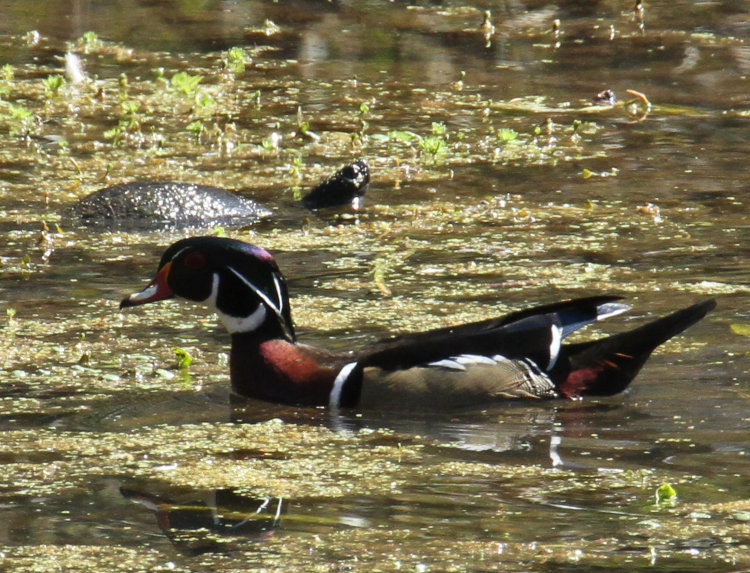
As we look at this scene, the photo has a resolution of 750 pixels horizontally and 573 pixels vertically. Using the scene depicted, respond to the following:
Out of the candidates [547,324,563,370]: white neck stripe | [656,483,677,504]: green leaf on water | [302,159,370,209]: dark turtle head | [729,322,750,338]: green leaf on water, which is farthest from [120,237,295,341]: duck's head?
[302,159,370,209]: dark turtle head

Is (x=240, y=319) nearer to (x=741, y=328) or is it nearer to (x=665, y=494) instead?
(x=741, y=328)

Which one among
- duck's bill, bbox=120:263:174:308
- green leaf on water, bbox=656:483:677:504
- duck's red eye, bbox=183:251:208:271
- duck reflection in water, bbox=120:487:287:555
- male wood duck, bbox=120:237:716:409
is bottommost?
duck reflection in water, bbox=120:487:287:555

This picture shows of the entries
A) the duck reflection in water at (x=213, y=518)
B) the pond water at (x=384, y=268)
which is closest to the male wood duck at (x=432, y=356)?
the pond water at (x=384, y=268)

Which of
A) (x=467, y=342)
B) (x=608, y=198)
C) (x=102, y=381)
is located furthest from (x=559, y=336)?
(x=608, y=198)

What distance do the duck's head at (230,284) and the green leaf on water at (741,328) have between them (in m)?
1.89

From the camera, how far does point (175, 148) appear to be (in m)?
10.5

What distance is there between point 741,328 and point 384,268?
6.33ft

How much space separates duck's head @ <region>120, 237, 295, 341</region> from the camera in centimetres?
613

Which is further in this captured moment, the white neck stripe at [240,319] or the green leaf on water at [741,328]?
the green leaf on water at [741,328]

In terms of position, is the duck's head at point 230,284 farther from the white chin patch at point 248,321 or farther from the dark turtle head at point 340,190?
the dark turtle head at point 340,190

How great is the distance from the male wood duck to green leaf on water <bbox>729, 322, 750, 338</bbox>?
1.63ft

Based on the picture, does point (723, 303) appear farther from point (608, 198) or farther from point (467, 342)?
point (608, 198)

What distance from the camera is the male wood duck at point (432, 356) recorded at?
5.83m

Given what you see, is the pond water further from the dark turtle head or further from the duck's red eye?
the duck's red eye
